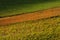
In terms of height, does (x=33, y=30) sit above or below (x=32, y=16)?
above

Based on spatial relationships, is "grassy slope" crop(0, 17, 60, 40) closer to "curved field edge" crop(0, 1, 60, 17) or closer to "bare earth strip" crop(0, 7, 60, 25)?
"bare earth strip" crop(0, 7, 60, 25)

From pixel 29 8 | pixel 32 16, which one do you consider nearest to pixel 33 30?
pixel 32 16

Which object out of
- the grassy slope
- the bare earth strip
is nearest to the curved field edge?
the bare earth strip

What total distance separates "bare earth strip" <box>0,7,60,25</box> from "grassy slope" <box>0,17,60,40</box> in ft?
1.55

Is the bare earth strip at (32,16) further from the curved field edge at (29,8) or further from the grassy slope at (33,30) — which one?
the grassy slope at (33,30)

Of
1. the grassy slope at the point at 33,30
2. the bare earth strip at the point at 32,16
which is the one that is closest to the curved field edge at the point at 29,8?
the bare earth strip at the point at 32,16

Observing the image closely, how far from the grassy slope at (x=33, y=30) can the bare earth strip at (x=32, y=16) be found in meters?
0.47

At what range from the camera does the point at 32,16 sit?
9.95m

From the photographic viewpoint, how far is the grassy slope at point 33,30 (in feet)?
24.2

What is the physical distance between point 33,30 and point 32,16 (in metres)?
1.98

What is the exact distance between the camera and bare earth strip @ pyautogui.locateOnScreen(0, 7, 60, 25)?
9523mm

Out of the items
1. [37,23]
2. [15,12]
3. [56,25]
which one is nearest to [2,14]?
[15,12]

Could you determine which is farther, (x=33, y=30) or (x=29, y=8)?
(x=29, y=8)

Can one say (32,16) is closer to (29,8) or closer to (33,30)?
Result: (29,8)
